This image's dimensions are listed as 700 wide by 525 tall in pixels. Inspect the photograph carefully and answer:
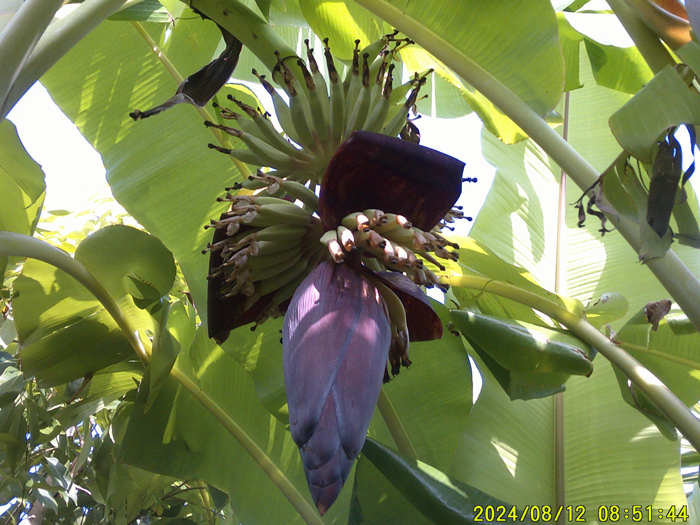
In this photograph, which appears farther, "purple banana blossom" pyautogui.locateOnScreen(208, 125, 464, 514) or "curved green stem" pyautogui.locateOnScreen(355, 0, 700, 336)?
"curved green stem" pyautogui.locateOnScreen(355, 0, 700, 336)

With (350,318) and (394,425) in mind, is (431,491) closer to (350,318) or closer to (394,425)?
(394,425)

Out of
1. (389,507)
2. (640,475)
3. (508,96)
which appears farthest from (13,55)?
(640,475)

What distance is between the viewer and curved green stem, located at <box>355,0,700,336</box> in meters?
0.97

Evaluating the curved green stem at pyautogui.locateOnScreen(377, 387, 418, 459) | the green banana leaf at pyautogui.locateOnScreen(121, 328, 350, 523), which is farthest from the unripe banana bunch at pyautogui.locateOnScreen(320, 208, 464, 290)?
the green banana leaf at pyautogui.locateOnScreen(121, 328, 350, 523)

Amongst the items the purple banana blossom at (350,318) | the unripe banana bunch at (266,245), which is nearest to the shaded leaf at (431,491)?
the purple banana blossom at (350,318)

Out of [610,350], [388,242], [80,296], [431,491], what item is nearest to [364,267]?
[388,242]

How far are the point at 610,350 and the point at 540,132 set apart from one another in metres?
0.44

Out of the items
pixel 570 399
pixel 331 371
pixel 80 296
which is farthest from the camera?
pixel 570 399

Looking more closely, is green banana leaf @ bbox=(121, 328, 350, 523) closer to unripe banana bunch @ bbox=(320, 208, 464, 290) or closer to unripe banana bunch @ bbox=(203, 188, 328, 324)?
unripe banana bunch @ bbox=(203, 188, 328, 324)

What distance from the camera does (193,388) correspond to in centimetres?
140

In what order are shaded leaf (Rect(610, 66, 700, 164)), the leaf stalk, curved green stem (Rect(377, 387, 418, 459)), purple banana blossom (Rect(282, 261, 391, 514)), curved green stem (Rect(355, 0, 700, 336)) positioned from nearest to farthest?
purple banana blossom (Rect(282, 261, 391, 514))
the leaf stalk
shaded leaf (Rect(610, 66, 700, 164))
curved green stem (Rect(355, 0, 700, 336))
curved green stem (Rect(377, 387, 418, 459))

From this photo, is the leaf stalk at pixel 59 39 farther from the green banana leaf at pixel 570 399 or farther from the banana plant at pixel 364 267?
the green banana leaf at pixel 570 399

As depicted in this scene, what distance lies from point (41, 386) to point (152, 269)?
0.35 meters

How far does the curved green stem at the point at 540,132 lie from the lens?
0.97 metres
